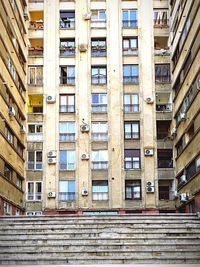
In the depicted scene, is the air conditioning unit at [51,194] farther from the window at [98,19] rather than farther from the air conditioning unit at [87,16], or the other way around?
the air conditioning unit at [87,16]

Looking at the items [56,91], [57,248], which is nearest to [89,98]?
[56,91]

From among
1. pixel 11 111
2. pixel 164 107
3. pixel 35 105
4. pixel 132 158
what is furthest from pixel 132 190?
pixel 11 111

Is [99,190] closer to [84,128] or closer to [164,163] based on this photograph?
[84,128]

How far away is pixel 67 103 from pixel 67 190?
6.45m

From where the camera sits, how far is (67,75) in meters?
37.5

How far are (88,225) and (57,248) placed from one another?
3049 millimetres

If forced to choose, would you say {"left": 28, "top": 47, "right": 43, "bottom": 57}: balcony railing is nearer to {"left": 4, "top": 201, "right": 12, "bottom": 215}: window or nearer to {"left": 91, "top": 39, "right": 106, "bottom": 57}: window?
{"left": 91, "top": 39, "right": 106, "bottom": 57}: window

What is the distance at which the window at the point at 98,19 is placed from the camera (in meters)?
38.0

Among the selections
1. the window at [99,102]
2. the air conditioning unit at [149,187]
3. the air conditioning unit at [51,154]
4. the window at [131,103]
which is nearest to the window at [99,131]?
the window at [99,102]

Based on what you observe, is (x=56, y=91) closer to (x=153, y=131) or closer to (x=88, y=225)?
(x=153, y=131)

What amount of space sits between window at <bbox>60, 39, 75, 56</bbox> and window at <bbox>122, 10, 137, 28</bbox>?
13.7ft

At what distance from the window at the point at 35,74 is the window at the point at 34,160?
17.9 ft

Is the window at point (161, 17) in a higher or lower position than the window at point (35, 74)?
higher

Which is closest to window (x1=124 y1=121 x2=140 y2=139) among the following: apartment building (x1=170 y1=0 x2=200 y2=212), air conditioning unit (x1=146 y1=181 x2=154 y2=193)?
apartment building (x1=170 y1=0 x2=200 y2=212)
